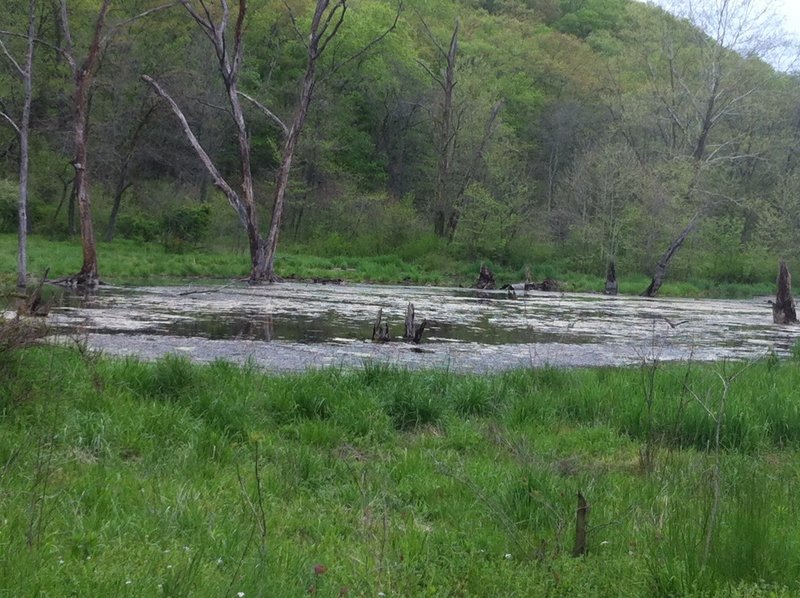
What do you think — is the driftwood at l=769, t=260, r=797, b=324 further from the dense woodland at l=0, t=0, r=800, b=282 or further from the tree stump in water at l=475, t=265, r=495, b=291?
the dense woodland at l=0, t=0, r=800, b=282

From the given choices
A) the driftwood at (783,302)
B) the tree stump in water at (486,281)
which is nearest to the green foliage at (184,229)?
the tree stump in water at (486,281)

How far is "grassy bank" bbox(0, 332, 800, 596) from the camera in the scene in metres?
2.98

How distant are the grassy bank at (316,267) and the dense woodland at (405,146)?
1039 millimetres

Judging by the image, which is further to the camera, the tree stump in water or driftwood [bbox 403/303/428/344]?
the tree stump in water

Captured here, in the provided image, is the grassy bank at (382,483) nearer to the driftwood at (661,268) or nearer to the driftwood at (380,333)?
the driftwood at (380,333)

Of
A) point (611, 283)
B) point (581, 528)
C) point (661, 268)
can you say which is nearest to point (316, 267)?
point (611, 283)

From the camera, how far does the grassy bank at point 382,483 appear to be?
298 cm

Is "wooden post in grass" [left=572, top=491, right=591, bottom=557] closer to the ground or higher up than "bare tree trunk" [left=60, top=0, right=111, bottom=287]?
closer to the ground

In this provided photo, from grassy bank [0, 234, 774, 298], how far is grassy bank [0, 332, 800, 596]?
1643cm

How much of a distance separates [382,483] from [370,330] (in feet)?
26.7

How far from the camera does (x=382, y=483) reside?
14.5 feet

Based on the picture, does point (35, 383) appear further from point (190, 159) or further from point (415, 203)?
point (415, 203)

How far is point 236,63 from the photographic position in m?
22.2

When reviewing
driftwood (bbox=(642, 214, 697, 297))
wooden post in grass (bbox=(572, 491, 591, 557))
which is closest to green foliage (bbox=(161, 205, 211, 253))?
driftwood (bbox=(642, 214, 697, 297))
